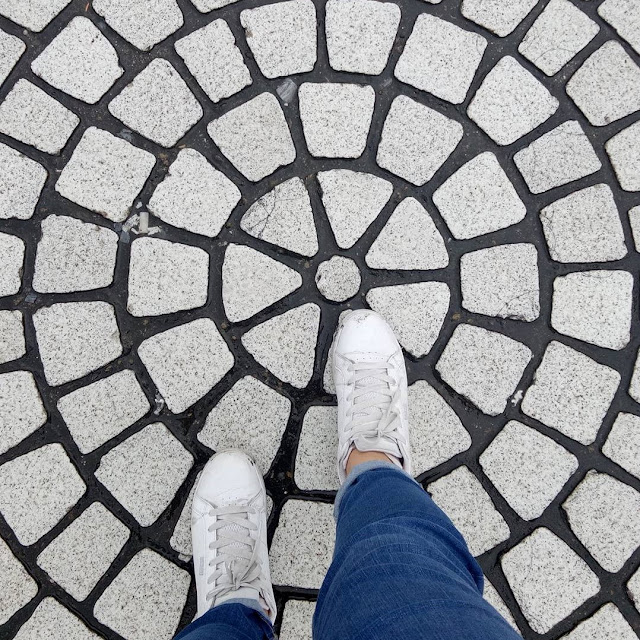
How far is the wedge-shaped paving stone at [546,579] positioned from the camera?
1.68 m

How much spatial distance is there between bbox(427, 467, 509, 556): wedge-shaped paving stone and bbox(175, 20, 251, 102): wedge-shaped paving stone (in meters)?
1.36

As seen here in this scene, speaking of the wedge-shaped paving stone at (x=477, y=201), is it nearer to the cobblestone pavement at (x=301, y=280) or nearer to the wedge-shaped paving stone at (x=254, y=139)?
the cobblestone pavement at (x=301, y=280)

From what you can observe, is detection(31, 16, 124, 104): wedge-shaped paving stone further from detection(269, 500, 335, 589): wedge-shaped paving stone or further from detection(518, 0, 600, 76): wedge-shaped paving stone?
detection(269, 500, 335, 589): wedge-shaped paving stone

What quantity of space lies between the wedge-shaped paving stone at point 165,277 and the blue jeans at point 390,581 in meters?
0.71

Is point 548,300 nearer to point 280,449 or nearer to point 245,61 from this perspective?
point 280,449

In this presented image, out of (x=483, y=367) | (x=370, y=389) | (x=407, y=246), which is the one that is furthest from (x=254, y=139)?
(x=483, y=367)

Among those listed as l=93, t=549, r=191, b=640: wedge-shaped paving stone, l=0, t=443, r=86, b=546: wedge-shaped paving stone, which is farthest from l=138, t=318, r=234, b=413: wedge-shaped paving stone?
l=93, t=549, r=191, b=640: wedge-shaped paving stone

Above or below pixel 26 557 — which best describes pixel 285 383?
above

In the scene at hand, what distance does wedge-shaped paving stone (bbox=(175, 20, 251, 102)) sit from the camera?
1.77m

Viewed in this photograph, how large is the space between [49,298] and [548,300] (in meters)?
1.51

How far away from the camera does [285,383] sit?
5.66 feet

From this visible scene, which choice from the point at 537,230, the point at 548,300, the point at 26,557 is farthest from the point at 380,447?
the point at 26,557

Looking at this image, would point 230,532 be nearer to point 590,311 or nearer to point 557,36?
point 590,311

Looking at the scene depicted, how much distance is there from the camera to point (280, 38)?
1.78 meters
